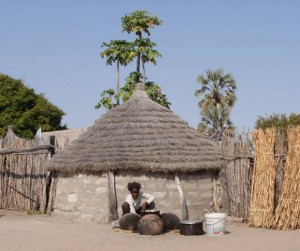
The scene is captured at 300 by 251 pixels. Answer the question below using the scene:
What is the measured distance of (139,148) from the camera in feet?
43.9

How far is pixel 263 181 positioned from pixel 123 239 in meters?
3.48

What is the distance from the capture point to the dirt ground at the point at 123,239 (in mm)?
9477

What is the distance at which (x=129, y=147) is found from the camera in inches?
530

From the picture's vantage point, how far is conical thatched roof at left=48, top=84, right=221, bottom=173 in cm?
1314

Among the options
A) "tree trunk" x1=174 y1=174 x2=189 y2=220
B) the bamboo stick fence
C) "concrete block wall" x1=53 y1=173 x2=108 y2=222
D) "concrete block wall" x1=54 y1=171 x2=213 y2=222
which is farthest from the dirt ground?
the bamboo stick fence

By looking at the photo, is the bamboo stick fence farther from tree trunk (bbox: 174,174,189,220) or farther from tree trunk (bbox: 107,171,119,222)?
tree trunk (bbox: 174,174,189,220)

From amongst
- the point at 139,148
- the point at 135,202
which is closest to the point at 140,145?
the point at 139,148

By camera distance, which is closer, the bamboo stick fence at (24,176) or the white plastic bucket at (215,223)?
the white plastic bucket at (215,223)

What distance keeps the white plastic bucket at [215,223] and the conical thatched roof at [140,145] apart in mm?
2421

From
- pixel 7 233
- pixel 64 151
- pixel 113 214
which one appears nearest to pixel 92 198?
pixel 113 214

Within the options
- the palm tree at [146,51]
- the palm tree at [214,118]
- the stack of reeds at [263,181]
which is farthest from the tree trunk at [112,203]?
the palm tree at [214,118]

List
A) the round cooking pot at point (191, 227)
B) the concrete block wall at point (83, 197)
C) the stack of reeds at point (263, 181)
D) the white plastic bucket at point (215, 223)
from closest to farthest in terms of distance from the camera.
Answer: the white plastic bucket at point (215, 223)
the round cooking pot at point (191, 227)
the stack of reeds at point (263, 181)
the concrete block wall at point (83, 197)

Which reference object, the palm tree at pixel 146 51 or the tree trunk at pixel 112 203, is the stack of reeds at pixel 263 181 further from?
the palm tree at pixel 146 51

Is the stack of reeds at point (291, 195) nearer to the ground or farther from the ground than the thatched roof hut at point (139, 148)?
nearer to the ground
